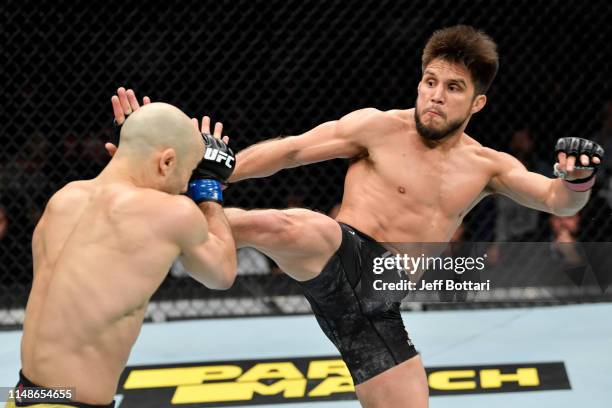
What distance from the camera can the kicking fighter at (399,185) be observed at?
2.85 m

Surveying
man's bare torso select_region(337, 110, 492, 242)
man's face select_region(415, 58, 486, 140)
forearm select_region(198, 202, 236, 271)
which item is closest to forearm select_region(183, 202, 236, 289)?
forearm select_region(198, 202, 236, 271)

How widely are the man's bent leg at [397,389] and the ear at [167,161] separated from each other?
117 cm

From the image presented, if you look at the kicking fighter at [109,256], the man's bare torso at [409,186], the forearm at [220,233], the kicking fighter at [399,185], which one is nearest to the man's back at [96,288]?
the kicking fighter at [109,256]

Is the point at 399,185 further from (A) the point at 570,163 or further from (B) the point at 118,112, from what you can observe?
(B) the point at 118,112

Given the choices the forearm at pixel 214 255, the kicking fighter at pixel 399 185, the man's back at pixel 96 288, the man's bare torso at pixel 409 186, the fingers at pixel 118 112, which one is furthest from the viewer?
the man's bare torso at pixel 409 186

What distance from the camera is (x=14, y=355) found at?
4.30 metres

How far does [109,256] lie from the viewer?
6.57 ft

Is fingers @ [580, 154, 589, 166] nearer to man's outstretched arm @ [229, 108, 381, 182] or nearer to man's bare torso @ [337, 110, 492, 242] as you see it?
man's bare torso @ [337, 110, 492, 242]

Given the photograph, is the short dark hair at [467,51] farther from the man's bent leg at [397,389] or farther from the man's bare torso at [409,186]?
the man's bent leg at [397,389]

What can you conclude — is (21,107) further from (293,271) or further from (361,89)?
(293,271)

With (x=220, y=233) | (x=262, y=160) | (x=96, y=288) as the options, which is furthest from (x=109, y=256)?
(x=262, y=160)

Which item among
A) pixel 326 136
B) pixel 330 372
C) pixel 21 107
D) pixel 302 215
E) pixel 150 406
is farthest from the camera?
pixel 21 107

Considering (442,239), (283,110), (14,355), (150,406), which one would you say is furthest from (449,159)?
(14,355)

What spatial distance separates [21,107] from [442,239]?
8.67 ft
